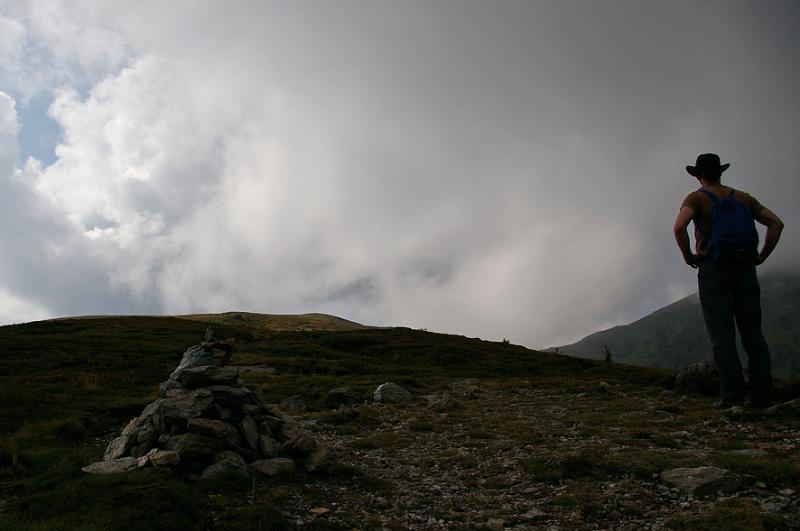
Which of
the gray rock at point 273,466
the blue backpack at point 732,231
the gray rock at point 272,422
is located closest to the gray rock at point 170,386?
the gray rock at point 272,422

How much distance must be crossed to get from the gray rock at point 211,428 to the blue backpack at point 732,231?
13.9m

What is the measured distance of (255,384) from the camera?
32.8m

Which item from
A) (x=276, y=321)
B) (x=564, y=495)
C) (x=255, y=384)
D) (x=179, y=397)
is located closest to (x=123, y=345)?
(x=255, y=384)

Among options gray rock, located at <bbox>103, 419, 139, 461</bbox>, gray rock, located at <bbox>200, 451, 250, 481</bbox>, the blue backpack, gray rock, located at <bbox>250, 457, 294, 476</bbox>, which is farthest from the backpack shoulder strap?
gray rock, located at <bbox>103, 419, 139, 461</bbox>

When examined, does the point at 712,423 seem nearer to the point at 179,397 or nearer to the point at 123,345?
the point at 179,397

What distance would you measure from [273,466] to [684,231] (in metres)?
12.3

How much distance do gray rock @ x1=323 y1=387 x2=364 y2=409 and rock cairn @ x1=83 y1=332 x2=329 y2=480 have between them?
29.3ft

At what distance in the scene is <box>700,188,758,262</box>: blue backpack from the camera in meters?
13.0

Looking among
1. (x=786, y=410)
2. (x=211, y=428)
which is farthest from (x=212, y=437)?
(x=786, y=410)

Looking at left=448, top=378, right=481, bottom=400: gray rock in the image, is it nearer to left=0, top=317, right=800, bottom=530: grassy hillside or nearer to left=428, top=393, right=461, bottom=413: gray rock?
left=0, top=317, right=800, bottom=530: grassy hillside

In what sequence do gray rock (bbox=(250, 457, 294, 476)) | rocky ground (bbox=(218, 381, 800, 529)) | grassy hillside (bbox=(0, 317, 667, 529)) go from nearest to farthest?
rocky ground (bbox=(218, 381, 800, 529))
grassy hillside (bbox=(0, 317, 667, 529))
gray rock (bbox=(250, 457, 294, 476))

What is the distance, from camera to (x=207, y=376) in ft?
49.6

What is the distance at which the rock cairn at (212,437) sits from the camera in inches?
465

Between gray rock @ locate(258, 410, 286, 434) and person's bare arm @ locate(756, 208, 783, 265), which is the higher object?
person's bare arm @ locate(756, 208, 783, 265)
